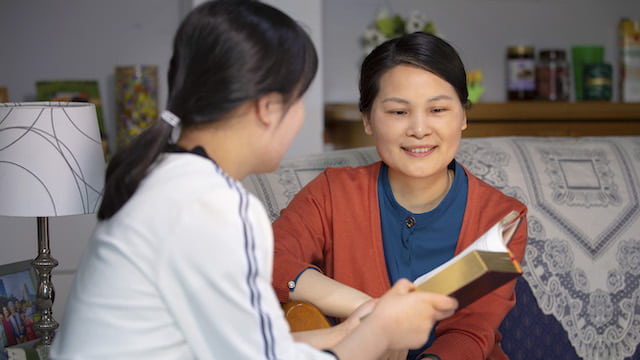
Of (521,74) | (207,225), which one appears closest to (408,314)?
(207,225)

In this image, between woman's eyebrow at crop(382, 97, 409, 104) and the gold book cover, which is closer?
the gold book cover

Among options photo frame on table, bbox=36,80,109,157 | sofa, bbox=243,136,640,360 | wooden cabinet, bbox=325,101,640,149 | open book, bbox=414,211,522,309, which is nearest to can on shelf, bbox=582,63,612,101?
wooden cabinet, bbox=325,101,640,149

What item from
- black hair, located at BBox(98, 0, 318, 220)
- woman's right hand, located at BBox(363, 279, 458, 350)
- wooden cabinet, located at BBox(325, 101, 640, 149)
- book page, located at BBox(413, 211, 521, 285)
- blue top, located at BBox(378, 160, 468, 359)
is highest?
black hair, located at BBox(98, 0, 318, 220)

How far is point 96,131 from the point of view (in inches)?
59.6

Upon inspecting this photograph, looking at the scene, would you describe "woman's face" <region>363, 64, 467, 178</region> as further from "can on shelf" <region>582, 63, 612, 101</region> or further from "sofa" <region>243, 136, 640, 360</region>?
"can on shelf" <region>582, 63, 612, 101</region>

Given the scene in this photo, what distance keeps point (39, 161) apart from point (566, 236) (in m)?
1.27

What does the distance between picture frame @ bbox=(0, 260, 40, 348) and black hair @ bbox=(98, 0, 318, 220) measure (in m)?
0.71

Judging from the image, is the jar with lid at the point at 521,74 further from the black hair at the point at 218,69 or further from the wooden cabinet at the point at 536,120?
the black hair at the point at 218,69

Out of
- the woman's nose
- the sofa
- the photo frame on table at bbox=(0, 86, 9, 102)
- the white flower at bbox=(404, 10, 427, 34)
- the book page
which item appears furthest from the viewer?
the white flower at bbox=(404, 10, 427, 34)

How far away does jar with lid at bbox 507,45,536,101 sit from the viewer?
12.3 feet

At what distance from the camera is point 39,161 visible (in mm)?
1426

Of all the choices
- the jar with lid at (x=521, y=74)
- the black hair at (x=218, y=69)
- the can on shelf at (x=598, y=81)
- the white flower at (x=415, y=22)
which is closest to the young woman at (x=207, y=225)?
the black hair at (x=218, y=69)

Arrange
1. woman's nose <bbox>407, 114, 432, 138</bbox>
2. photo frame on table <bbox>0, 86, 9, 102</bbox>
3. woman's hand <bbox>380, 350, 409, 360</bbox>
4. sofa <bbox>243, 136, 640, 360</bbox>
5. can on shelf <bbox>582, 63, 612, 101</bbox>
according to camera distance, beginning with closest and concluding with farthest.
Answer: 1. woman's hand <bbox>380, 350, 409, 360</bbox>
2. woman's nose <bbox>407, 114, 432, 138</bbox>
3. sofa <bbox>243, 136, 640, 360</bbox>
4. photo frame on table <bbox>0, 86, 9, 102</bbox>
5. can on shelf <bbox>582, 63, 612, 101</bbox>

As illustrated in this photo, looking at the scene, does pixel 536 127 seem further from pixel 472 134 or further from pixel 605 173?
pixel 605 173
